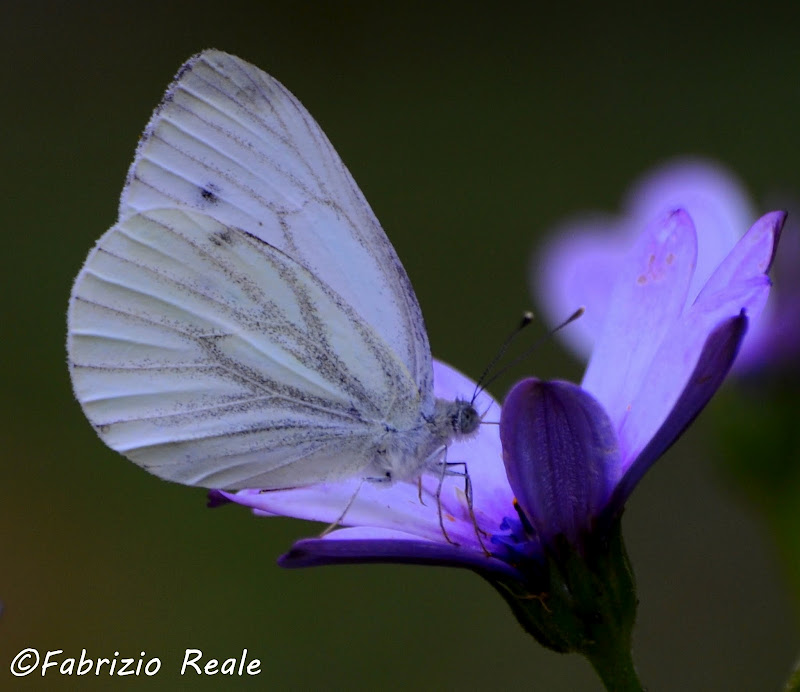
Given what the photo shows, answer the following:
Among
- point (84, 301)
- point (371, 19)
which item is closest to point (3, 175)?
point (371, 19)

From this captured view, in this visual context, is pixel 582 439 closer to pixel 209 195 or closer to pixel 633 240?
pixel 209 195

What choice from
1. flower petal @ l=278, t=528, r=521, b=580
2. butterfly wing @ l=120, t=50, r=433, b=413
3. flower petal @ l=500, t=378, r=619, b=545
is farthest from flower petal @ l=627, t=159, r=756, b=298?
flower petal @ l=278, t=528, r=521, b=580

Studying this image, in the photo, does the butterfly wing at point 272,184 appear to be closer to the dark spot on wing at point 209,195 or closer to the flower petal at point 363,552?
the dark spot on wing at point 209,195

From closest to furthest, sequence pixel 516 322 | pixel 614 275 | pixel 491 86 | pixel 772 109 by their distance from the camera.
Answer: pixel 614 275
pixel 516 322
pixel 772 109
pixel 491 86

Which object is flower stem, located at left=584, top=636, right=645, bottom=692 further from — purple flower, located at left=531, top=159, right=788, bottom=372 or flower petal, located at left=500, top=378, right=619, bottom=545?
purple flower, located at left=531, top=159, right=788, bottom=372

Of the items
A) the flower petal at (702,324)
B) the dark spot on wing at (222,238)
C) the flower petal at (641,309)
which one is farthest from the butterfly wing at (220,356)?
the flower petal at (702,324)

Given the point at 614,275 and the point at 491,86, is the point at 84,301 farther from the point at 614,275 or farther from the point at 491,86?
the point at 491,86
